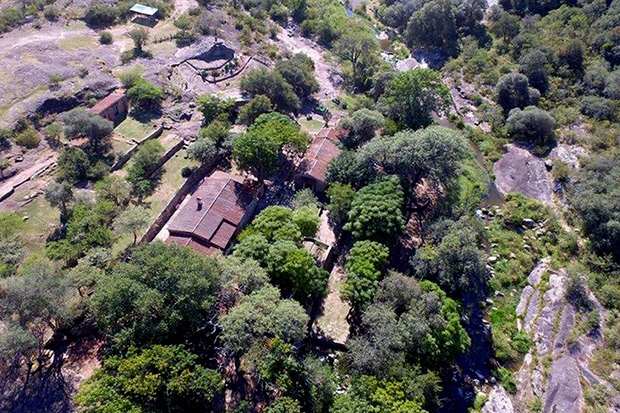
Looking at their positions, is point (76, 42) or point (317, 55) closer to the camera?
point (76, 42)

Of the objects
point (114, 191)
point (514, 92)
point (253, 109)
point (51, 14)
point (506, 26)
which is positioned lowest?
point (114, 191)

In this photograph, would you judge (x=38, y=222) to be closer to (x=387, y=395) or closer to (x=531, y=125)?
(x=387, y=395)

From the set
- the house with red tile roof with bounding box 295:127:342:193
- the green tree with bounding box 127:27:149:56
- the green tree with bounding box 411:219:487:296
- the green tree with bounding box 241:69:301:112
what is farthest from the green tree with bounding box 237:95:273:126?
the green tree with bounding box 411:219:487:296

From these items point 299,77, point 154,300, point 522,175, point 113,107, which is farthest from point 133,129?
point 522,175

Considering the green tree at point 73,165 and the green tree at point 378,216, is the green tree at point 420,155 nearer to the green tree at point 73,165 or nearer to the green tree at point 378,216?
the green tree at point 378,216

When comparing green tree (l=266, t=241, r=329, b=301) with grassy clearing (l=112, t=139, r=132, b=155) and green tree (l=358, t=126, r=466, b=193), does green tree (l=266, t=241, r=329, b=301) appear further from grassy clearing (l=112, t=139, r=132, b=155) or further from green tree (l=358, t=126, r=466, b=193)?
grassy clearing (l=112, t=139, r=132, b=155)

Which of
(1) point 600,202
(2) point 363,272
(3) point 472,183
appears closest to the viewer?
(2) point 363,272
